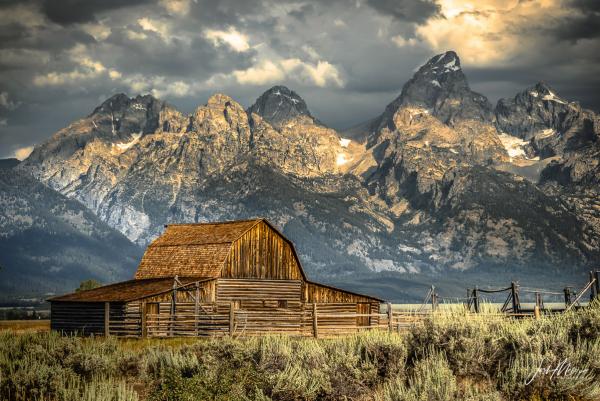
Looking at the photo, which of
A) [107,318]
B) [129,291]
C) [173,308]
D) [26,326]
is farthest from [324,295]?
[26,326]

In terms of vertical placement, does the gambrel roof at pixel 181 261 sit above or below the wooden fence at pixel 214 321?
above

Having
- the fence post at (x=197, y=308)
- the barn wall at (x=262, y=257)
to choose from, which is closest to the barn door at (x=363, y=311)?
the barn wall at (x=262, y=257)

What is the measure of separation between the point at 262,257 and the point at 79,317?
1320 centimetres

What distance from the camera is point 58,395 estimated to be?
20875 mm

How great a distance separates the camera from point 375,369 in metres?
21.6

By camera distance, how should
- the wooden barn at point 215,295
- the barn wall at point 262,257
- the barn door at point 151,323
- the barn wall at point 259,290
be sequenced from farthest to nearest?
the barn wall at point 262,257, the barn wall at point 259,290, the wooden barn at point 215,295, the barn door at point 151,323

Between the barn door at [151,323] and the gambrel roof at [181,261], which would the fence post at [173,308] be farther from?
the barn door at [151,323]

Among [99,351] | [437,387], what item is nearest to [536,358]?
[437,387]

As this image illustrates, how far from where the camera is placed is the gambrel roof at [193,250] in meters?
60.2


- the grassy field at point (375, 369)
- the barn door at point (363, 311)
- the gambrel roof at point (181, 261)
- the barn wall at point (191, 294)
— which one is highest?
the gambrel roof at point (181, 261)

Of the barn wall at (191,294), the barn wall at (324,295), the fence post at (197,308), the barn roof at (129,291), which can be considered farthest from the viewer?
the barn wall at (324,295)

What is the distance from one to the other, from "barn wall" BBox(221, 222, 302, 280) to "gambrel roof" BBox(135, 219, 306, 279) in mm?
411

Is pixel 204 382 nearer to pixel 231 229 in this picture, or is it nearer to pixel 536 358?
pixel 536 358

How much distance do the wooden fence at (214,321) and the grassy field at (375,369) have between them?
2028 cm
